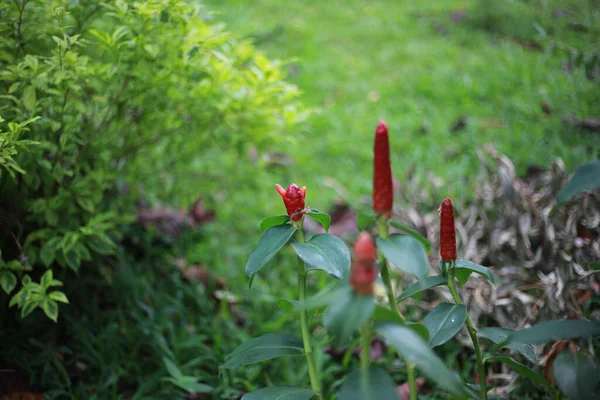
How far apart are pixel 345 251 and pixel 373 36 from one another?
4.72m

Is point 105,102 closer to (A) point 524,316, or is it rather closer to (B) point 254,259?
(B) point 254,259

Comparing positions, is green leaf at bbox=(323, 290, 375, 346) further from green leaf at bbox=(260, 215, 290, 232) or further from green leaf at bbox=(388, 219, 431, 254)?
green leaf at bbox=(260, 215, 290, 232)

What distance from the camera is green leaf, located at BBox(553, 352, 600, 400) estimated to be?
893 mm

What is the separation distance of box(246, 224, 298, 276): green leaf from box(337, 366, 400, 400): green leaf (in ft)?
0.87

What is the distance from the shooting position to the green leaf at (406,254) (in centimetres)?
82

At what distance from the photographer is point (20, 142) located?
1.21 metres

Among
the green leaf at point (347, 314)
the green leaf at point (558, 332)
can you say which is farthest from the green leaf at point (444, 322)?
the green leaf at point (347, 314)

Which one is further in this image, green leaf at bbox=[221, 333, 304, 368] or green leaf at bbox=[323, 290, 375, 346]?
green leaf at bbox=[221, 333, 304, 368]

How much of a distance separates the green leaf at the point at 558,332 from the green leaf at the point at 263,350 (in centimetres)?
42

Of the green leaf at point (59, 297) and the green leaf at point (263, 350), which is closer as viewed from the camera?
the green leaf at point (263, 350)

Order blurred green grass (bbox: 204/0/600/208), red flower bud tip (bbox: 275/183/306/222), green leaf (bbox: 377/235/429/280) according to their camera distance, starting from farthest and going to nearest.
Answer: blurred green grass (bbox: 204/0/600/208)
red flower bud tip (bbox: 275/183/306/222)
green leaf (bbox: 377/235/429/280)

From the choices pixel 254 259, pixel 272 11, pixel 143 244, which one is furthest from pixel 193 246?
pixel 272 11

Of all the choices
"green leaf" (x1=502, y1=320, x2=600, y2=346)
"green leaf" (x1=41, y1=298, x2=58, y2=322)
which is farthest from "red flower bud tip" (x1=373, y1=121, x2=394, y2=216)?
"green leaf" (x1=41, y1=298, x2=58, y2=322)

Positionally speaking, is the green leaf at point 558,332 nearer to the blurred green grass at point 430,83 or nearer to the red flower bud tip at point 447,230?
the red flower bud tip at point 447,230
